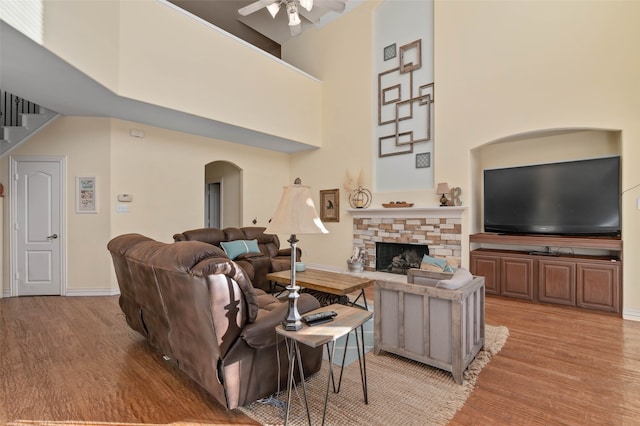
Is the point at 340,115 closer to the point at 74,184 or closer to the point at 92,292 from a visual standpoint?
the point at 74,184

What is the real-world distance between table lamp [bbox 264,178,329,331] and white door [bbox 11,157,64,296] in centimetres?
468

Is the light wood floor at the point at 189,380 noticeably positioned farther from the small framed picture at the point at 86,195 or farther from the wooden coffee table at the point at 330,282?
the small framed picture at the point at 86,195

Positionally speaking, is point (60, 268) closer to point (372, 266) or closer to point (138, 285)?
point (138, 285)

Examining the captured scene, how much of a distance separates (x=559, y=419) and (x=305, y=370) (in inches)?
62.5

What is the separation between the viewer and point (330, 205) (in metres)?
6.88

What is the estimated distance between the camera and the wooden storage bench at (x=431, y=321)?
2.29m

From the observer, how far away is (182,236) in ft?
16.0

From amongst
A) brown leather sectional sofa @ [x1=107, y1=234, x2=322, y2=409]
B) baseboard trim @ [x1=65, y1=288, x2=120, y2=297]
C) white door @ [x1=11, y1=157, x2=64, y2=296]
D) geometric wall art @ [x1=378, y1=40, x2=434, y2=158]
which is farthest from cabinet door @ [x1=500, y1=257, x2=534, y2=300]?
white door @ [x1=11, y1=157, x2=64, y2=296]

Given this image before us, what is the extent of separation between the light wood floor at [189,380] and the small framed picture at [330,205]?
147 inches

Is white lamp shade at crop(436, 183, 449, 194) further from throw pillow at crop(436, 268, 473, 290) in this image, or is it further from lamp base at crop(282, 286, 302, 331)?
lamp base at crop(282, 286, 302, 331)

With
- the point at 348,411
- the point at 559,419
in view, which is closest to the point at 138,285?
the point at 348,411

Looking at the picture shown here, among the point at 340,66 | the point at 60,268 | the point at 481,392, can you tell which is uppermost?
the point at 340,66

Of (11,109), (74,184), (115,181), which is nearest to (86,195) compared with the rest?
(74,184)

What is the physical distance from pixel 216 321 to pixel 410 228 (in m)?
4.46
